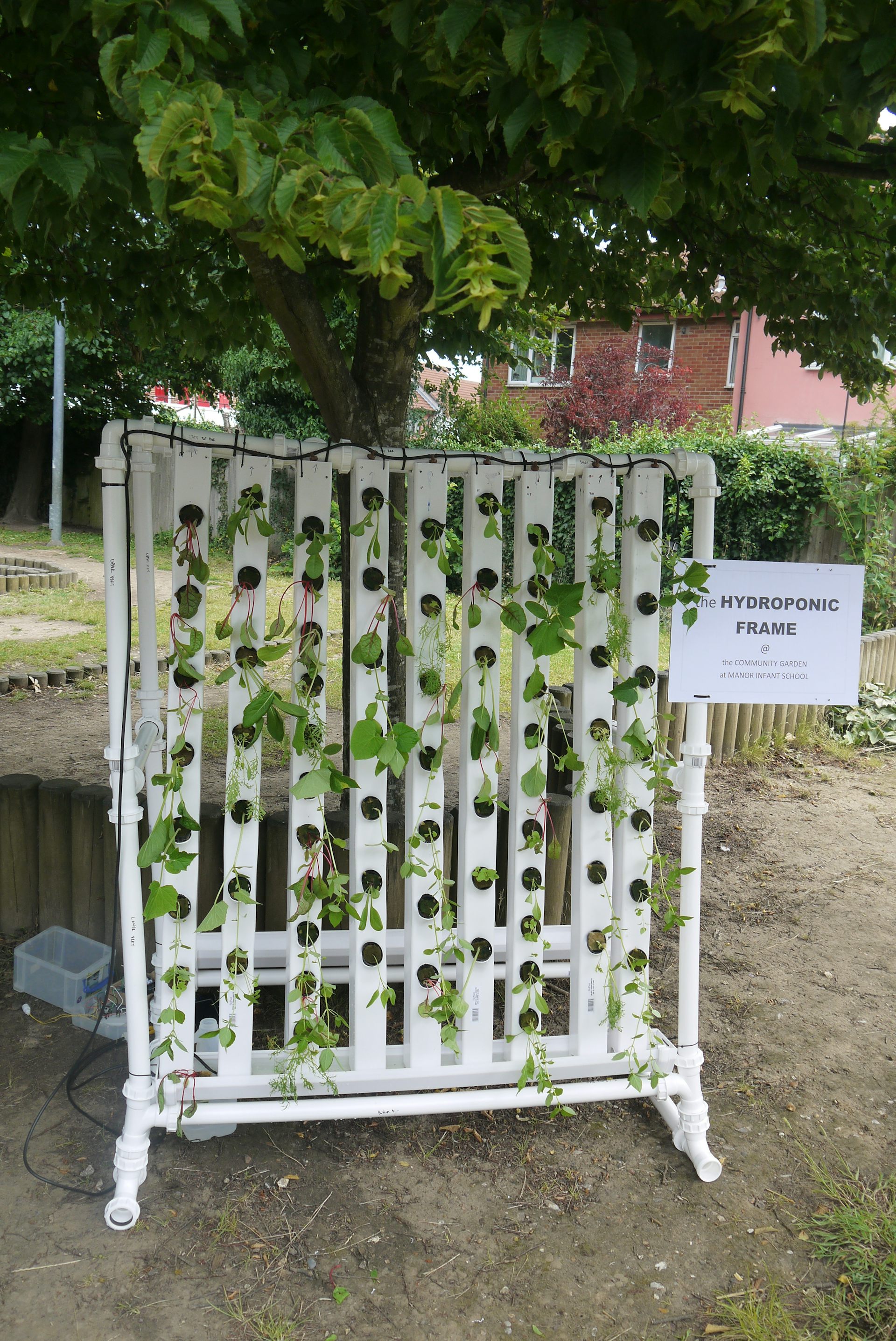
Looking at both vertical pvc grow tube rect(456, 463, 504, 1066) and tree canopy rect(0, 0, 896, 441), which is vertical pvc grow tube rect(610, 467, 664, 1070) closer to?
vertical pvc grow tube rect(456, 463, 504, 1066)

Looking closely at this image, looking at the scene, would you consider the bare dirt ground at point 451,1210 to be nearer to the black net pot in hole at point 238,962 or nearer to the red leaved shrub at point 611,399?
the black net pot in hole at point 238,962

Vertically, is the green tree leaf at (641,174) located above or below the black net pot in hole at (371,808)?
above

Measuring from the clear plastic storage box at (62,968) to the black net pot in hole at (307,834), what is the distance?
1.08 metres

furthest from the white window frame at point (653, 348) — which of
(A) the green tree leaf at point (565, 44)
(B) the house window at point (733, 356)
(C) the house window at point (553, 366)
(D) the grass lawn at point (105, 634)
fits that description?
(A) the green tree leaf at point (565, 44)

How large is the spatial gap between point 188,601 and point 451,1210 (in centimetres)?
163

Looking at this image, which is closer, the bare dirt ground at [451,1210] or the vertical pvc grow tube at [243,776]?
the bare dirt ground at [451,1210]

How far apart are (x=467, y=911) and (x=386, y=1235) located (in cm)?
78

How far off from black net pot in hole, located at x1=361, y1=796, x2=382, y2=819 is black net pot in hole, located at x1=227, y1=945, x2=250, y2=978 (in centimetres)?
45

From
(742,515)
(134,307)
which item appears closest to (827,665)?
(134,307)

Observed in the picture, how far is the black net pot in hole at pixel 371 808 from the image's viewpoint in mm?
2312

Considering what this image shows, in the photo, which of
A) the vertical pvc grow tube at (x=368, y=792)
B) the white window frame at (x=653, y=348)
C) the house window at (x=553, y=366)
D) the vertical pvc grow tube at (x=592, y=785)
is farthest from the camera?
the house window at (x=553, y=366)

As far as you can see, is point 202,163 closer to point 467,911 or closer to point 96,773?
point 467,911

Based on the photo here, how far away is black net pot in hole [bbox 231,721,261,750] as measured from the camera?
2.23 m

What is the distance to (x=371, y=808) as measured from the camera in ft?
7.59
